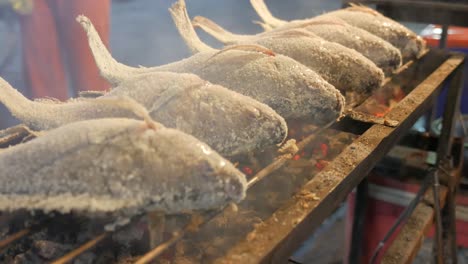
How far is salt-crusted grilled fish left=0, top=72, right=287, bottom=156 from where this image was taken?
1837 millimetres

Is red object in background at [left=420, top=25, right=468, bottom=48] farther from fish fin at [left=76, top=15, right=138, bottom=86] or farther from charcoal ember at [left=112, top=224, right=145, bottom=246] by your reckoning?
charcoal ember at [left=112, top=224, right=145, bottom=246]

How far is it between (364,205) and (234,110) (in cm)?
237

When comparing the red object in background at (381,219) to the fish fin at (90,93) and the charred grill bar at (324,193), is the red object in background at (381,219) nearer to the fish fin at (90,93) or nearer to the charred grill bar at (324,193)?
the charred grill bar at (324,193)

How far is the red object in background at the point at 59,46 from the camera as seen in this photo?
13.9 ft

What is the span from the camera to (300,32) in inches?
105

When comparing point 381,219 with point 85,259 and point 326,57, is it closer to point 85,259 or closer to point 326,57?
point 326,57

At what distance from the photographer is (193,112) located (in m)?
1.85

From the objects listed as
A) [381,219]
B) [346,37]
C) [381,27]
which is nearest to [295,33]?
[346,37]

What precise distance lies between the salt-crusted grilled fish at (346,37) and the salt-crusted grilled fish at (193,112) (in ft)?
3.33

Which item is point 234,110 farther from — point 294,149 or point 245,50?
point 245,50

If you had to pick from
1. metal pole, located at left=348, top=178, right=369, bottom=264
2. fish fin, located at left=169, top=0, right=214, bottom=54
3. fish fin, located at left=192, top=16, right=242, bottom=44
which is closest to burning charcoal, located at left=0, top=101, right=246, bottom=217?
fish fin, located at left=169, top=0, right=214, bottom=54

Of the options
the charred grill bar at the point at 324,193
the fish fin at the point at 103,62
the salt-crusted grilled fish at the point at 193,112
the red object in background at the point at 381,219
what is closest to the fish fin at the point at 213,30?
the fish fin at the point at 103,62

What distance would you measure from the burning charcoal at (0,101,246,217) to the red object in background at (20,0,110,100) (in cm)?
300

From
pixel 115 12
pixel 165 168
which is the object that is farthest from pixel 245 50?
pixel 115 12
